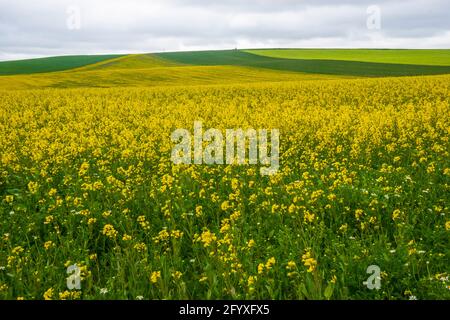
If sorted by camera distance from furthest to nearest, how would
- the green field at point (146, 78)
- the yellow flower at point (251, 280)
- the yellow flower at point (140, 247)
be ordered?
1. the green field at point (146, 78)
2. the yellow flower at point (140, 247)
3. the yellow flower at point (251, 280)

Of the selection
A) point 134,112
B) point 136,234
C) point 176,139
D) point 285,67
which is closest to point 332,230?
point 136,234

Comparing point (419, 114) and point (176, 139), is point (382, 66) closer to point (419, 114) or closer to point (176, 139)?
point (419, 114)

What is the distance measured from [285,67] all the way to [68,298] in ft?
182

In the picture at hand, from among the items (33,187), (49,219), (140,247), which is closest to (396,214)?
(140,247)

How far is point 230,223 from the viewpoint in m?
5.79

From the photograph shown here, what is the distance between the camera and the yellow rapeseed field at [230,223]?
4074 mm

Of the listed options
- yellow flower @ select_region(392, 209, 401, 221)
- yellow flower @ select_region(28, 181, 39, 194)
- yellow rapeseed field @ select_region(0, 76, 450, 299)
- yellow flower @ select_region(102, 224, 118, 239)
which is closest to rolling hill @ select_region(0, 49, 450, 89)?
yellow rapeseed field @ select_region(0, 76, 450, 299)

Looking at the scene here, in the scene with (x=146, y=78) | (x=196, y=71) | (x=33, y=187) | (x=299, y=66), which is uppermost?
(x=299, y=66)

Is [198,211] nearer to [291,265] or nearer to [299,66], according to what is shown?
[291,265]

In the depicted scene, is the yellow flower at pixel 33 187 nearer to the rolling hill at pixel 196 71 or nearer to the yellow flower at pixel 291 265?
the yellow flower at pixel 291 265

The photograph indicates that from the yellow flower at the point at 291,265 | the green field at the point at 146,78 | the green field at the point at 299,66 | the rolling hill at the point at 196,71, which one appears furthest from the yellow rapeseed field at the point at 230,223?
the green field at the point at 299,66

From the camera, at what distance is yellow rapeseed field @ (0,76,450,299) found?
4074 millimetres

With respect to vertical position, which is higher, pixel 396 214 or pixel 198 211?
pixel 396 214

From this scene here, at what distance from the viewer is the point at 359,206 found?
5.75 meters
